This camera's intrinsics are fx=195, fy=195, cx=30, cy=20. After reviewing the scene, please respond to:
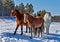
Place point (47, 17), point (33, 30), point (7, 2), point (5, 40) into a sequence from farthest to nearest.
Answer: point (7, 2), point (47, 17), point (33, 30), point (5, 40)

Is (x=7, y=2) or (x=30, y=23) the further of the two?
(x=7, y=2)

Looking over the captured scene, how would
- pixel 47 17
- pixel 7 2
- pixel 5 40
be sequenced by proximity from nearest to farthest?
pixel 5 40 < pixel 47 17 < pixel 7 2

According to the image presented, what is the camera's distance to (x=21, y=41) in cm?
818

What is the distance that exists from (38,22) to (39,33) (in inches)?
25.3

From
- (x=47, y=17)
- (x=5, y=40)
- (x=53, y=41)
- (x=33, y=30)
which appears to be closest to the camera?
(x=5, y=40)

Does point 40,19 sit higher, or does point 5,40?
point 40,19

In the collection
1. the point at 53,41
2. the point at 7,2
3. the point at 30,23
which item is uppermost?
the point at 7,2

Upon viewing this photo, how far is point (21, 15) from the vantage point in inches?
386

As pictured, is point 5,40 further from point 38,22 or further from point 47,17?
point 47,17

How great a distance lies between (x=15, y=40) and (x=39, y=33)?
210 centimetres

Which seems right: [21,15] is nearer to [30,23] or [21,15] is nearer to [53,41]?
[30,23]

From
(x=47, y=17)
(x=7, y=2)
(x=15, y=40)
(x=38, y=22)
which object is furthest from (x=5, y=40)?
(x=7, y=2)

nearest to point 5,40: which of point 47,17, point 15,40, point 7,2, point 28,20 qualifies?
point 15,40

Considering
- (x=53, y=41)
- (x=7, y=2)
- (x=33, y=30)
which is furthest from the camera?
(x=7, y=2)
